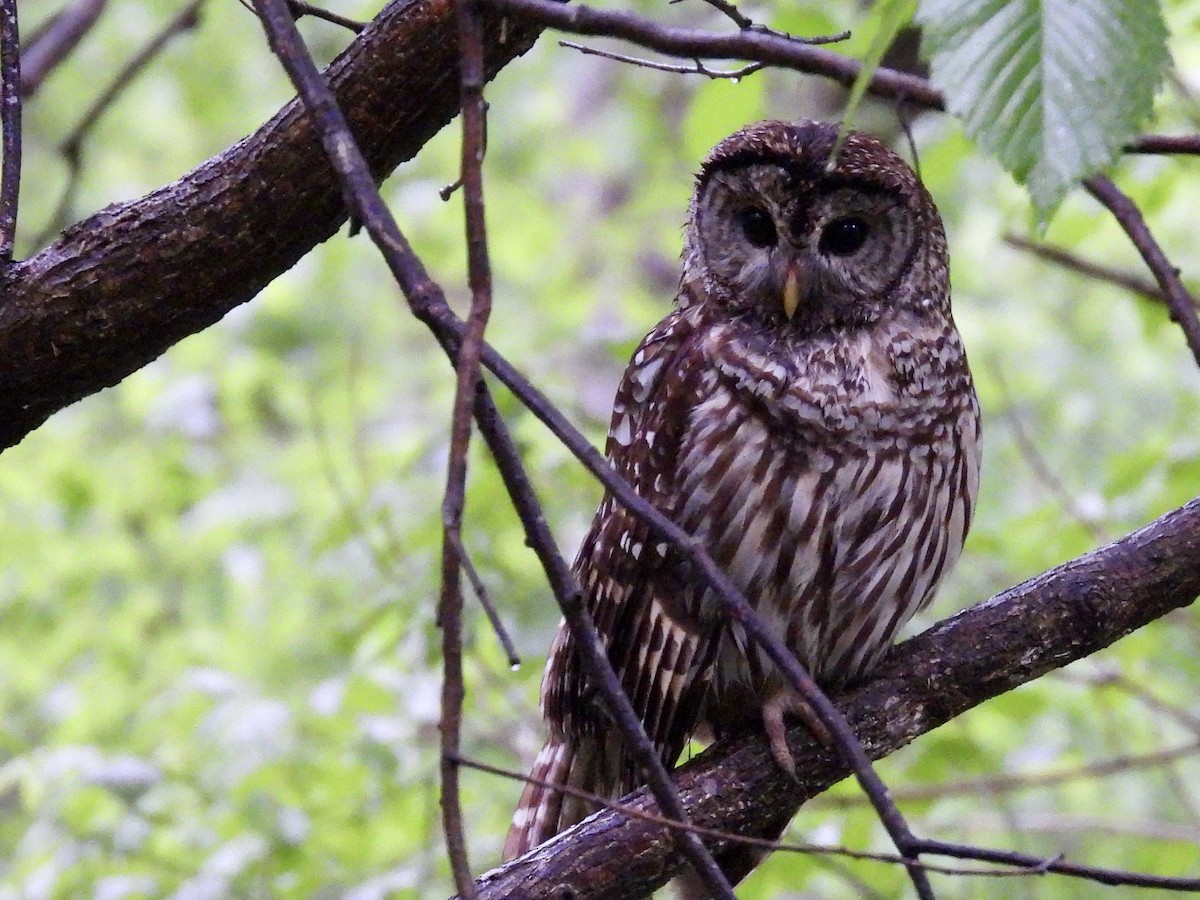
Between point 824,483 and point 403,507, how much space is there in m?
1.52

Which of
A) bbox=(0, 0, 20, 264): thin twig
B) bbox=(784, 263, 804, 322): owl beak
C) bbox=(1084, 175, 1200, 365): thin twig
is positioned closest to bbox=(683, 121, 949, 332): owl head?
bbox=(784, 263, 804, 322): owl beak

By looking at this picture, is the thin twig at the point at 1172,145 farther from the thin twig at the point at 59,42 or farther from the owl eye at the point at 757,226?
the thin twig at the point at 59,42

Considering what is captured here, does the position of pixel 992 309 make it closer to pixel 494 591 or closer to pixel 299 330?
pixel 299 330

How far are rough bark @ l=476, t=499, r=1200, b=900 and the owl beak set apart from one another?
65 cm

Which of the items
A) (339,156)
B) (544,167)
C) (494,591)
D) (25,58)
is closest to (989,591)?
(494,591)

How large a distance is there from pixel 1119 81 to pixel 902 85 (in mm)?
194

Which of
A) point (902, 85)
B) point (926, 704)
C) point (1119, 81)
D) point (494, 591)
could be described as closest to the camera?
point (1119, 81)

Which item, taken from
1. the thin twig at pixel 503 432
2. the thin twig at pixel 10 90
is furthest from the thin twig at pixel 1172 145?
the thin twig at pixel 10 90

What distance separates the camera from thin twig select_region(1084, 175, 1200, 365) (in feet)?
6.70

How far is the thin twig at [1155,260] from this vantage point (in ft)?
6.70

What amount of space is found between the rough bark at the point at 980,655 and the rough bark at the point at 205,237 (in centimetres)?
101

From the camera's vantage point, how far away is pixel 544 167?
8805mm

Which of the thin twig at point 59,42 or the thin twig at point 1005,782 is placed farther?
the thin twig at point 1005,782

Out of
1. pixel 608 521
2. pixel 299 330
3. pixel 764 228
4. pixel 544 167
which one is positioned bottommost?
pixel 608 521
